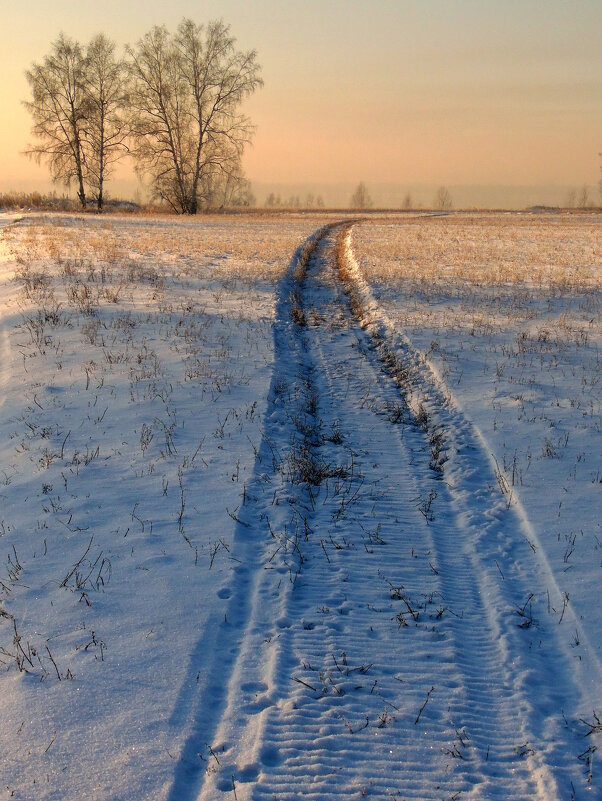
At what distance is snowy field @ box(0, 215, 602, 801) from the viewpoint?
3.34 m

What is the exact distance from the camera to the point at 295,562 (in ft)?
16.5

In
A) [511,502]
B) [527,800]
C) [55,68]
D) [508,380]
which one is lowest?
[527,800]

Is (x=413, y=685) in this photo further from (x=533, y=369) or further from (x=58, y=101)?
(x=58, y=101)

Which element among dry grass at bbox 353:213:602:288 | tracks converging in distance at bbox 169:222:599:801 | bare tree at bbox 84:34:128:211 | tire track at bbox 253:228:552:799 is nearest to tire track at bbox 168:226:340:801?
tracks converging in distance at bbox 169:222:599:801

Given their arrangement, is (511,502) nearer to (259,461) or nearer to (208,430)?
(259,461)

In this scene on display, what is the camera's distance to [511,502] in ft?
19.6

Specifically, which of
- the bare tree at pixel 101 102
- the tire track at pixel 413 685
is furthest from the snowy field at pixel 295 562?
the bare tree at pixel 101 102

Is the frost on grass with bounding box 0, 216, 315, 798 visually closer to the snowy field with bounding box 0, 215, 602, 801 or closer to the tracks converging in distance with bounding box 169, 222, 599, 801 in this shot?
the snowy field with bounding box 0, 215, 602, 801

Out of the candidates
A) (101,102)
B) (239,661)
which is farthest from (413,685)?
(101,102)

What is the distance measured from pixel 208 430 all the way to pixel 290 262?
13.8 m

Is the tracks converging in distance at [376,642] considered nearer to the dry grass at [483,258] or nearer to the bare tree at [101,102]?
the dry grass at [483,258]

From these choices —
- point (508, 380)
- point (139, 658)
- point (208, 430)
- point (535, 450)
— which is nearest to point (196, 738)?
point (139, 658)

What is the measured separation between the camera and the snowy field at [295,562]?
11.0ft

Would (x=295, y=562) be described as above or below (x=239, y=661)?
above
